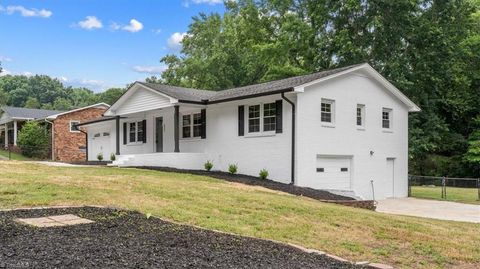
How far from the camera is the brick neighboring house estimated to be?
36.9m

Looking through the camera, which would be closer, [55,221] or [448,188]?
[55,221]

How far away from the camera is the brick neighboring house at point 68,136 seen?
36.9m

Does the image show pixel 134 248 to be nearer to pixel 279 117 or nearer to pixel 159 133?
pixel 279 117

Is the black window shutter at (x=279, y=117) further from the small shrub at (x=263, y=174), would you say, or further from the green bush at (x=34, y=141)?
the green bush at (x=34, y=141)

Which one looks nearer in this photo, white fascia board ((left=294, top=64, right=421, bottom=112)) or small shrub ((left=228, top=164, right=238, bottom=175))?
white fascia board ((left=294, top=64, right=421, bottom=112))

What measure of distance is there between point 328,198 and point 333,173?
3602 millimetres

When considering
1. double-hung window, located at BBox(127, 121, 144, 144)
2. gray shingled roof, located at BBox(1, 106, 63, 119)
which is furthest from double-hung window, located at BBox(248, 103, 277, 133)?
gray shingled roof, located at BBox(1, 106, 63, 119)

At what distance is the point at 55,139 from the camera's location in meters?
36.9

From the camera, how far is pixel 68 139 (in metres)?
37.7

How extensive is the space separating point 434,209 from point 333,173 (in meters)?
4.02

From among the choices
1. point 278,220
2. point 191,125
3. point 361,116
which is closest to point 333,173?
point 361,116

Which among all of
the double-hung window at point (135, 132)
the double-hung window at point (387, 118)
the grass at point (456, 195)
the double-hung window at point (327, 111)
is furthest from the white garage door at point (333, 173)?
the double-hung window at point (135, 132)

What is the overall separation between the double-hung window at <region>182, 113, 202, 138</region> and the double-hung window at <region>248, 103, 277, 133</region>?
335cm

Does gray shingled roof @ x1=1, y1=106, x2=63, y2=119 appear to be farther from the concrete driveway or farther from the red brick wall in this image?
the concrete driveway
